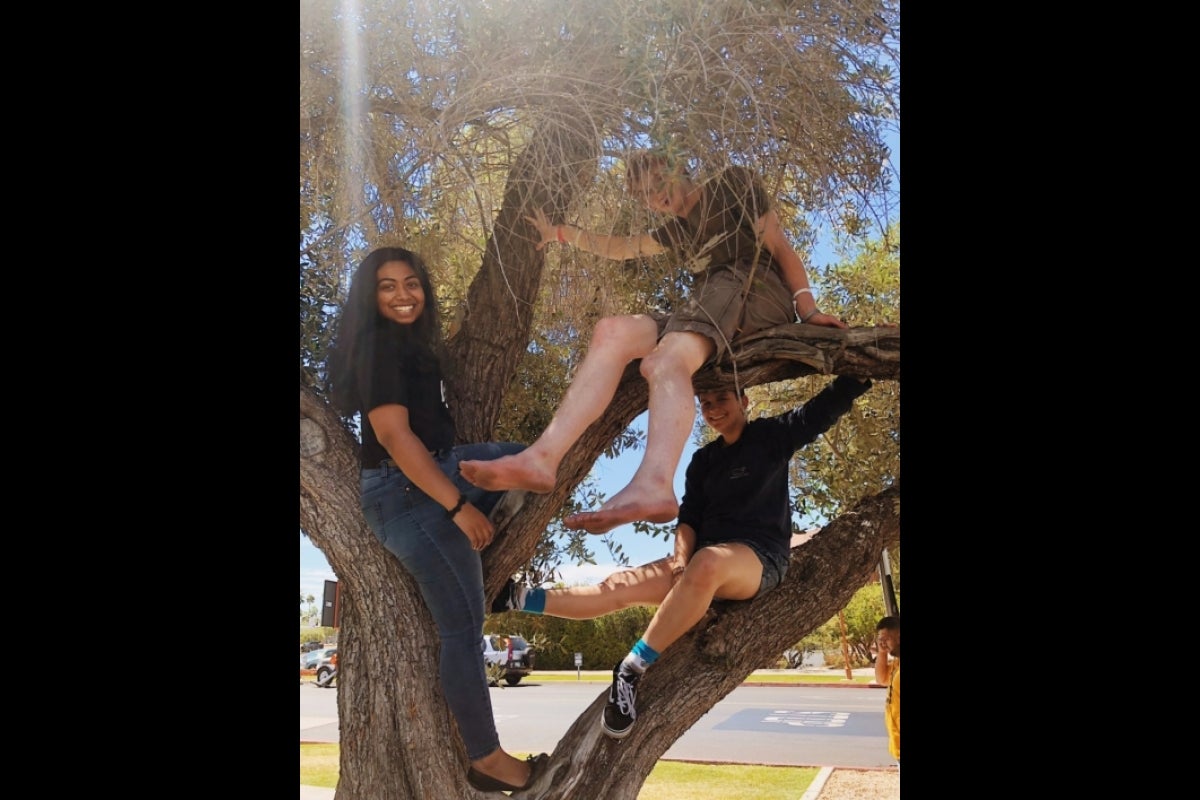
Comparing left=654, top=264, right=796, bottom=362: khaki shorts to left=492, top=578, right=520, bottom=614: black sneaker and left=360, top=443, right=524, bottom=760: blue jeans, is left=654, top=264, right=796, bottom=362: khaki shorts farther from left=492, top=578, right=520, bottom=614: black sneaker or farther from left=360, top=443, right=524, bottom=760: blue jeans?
left=492, top=578, right=520, bottom=614: black sneaker

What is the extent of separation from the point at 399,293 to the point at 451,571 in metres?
0.91

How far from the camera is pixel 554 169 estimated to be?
357 centimetres

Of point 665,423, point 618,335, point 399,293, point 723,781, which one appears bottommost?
point 723,781

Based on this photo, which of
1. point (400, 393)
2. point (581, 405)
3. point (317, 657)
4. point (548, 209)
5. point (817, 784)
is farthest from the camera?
point (317, 657)

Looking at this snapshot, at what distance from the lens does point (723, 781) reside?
3357mm

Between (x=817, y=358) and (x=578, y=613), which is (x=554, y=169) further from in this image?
(x=578, y=613)

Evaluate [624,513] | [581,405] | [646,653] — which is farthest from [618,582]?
[581,405]

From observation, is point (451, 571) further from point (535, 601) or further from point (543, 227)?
point (543, 227)

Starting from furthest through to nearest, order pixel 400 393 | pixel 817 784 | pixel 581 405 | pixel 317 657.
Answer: pixel 317 657
pixel 400 393
pixel 581 405
pixel 817 784

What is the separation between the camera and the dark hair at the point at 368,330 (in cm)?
355
